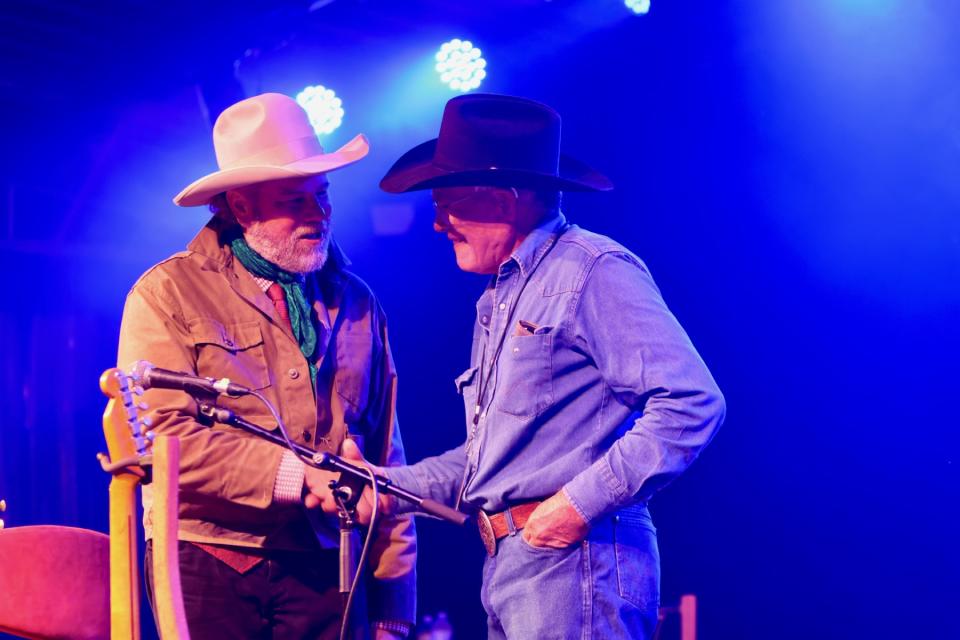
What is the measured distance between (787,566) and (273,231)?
143 inches

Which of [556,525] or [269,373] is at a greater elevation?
[269,373]

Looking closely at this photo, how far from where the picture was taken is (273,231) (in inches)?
127

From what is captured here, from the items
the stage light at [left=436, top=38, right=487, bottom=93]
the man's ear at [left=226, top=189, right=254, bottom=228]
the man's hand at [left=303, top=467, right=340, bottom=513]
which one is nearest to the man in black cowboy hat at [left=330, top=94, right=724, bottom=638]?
the man's hand at [left=303, top=467, right=340, bottom=513]

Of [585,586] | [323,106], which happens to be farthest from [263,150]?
[323,106]

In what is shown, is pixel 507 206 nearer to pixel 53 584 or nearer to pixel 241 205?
pixel 241 205

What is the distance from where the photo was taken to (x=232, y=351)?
3057 millimetres

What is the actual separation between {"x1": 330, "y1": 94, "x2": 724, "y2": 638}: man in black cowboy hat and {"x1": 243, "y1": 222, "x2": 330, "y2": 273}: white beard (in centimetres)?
55

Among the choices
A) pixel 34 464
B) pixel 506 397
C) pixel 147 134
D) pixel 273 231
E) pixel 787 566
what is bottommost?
pixel 787 566

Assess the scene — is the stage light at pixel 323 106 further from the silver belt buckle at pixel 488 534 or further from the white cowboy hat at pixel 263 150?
the silver belt buckle at pixel 488 534

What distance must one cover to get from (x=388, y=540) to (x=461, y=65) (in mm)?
3753

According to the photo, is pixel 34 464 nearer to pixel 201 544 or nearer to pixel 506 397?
pixel 201 544

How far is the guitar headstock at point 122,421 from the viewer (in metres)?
2.03

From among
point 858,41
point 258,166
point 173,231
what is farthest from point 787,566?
point 173,231

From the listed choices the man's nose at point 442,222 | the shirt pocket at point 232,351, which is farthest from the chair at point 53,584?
the man's nose at point 442,222
